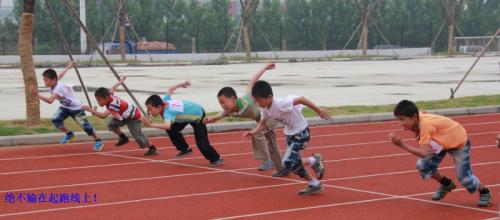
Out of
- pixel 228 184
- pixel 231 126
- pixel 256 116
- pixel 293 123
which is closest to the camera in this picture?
pixel 293 123

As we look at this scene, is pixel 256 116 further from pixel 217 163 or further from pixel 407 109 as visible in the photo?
pixel 407 109

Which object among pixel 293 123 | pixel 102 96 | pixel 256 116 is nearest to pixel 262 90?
pixel 293 123

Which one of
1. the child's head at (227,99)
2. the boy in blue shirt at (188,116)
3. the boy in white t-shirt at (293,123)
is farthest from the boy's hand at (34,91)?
the boy in white t-shirt at (293,123)

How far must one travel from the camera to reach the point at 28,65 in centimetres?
1595

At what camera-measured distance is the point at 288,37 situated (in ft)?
220

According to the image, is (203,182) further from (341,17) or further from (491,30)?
(491,30)

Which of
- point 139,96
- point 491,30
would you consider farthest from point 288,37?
point 139,96

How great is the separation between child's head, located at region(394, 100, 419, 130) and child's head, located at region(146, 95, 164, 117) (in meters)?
4.03

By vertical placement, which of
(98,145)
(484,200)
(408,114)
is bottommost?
(98,145)

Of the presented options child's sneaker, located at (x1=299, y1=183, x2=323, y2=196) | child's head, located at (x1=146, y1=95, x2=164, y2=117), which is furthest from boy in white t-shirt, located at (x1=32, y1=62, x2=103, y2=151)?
child's sneaker, located at (x1=299, y1=183, x2=323, y2=196)

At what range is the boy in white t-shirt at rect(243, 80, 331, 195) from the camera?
970 centimetres

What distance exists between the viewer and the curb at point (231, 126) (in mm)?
14555

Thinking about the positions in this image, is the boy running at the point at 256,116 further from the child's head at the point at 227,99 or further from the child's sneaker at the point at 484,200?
the child's sneaker at the point at 484,200

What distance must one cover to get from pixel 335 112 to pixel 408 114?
9.91 meters
